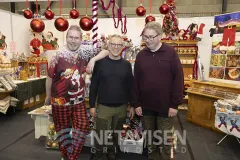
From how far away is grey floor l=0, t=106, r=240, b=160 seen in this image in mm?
2475

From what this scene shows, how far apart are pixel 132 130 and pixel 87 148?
680 mm

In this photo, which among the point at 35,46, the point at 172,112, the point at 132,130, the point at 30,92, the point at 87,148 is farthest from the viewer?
the point at 35,46

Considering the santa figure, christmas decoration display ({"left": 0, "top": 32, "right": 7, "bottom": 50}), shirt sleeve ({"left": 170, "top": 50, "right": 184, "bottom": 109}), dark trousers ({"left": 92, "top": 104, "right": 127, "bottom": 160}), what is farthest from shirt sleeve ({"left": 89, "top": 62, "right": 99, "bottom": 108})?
the santa figure

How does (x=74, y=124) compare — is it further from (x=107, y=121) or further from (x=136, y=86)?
(x=136, y=86)

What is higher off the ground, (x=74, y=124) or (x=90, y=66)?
(x=90, y=66)

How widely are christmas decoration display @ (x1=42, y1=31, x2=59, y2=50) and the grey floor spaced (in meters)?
2.56

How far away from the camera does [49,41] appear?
5523 mm

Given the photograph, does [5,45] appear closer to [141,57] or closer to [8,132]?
[8,132]

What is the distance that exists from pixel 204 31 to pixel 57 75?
4146mm

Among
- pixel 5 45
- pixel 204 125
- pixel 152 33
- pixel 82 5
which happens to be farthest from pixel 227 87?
pixel 82 5

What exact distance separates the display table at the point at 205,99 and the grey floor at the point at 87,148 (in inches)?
6.5

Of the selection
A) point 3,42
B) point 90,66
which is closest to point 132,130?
point 90,66

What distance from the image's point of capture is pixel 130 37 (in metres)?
5.24

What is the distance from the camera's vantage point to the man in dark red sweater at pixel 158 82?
1.85 m
